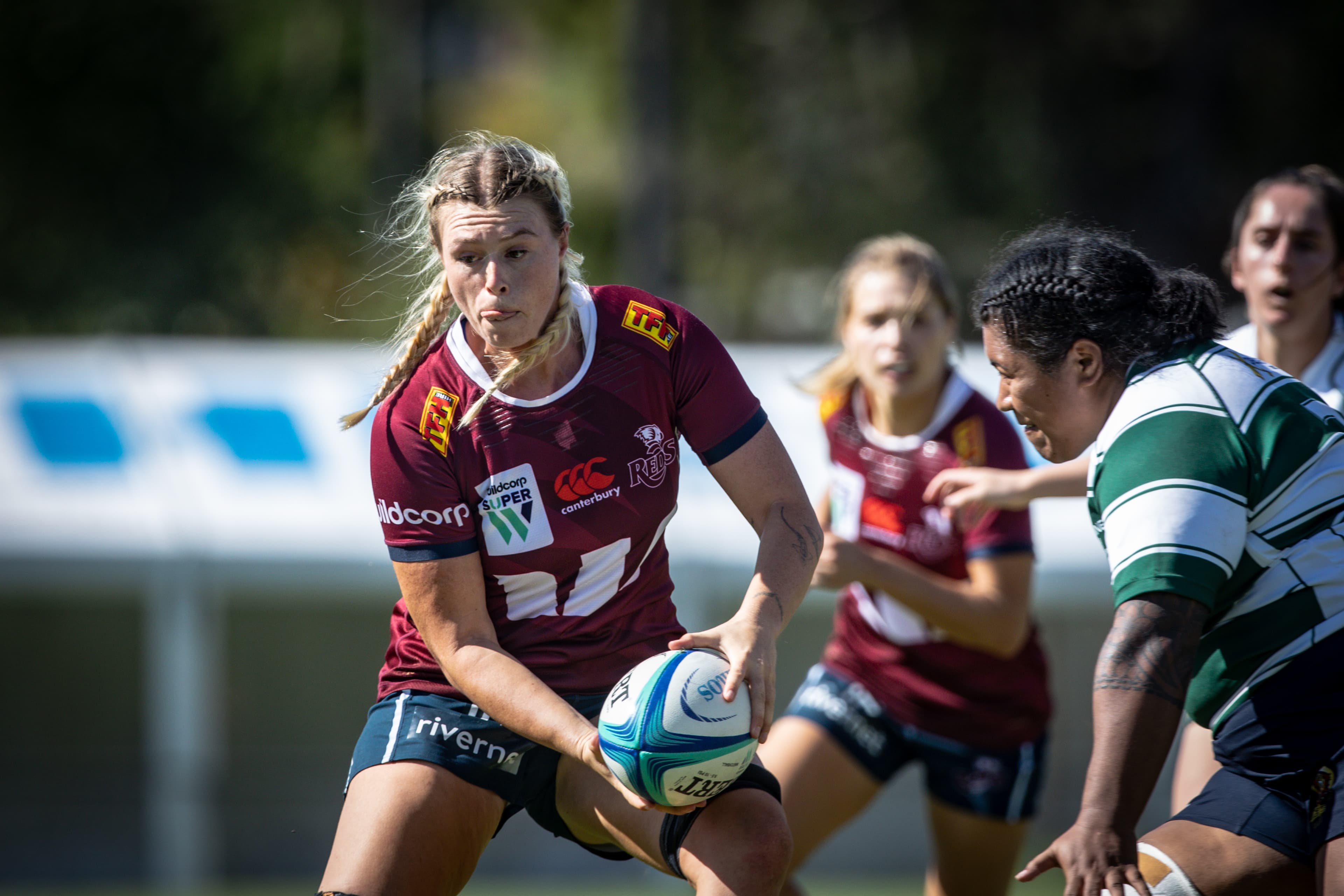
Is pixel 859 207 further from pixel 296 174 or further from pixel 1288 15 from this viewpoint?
pixel 296 174

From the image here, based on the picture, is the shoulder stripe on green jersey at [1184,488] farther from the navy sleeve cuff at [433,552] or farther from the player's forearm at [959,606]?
the player's forearm at [959,606]

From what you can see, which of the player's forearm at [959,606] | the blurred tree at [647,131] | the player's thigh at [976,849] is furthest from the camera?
the blurred tree at [647,131]

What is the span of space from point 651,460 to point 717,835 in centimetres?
87

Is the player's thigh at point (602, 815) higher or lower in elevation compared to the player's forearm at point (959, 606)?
lower

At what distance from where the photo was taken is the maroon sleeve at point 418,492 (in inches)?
116

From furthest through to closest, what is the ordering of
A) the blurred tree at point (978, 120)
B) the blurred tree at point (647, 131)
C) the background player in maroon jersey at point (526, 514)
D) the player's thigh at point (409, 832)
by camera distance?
the blurred tree at point (647, 131) < the blurred tree at point (978, 120) < the background player in maroon jersey at point (526, 514) < the player's thigh at point (409, 832)

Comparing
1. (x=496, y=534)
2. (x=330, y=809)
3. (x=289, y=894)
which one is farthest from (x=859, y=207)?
(x=496, y=534)

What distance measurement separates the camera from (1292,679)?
255 centimetres

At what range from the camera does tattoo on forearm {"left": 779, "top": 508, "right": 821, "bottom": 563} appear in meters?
2.95

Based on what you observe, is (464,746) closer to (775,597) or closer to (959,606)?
(775,597)

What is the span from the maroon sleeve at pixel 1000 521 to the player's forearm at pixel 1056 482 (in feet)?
1.23

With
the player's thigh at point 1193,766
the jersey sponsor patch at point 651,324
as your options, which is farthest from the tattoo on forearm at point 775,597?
the player's thigh at point 1193,766

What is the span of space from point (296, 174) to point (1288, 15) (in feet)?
44.4

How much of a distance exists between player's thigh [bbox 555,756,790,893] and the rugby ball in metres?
0.10
